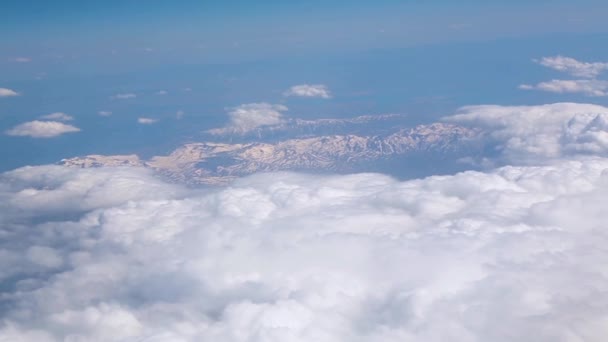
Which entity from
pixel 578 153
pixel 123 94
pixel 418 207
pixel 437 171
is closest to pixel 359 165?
pixel 437 171

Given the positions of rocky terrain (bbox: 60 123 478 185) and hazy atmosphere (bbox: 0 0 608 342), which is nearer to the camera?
hazy atmosphere (bbox: 0 0 608 342)

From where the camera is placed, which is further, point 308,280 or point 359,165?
point 359,165

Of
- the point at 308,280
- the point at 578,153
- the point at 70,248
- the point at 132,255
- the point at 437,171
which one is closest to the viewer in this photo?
the point at 308,280

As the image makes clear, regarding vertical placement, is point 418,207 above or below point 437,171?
above

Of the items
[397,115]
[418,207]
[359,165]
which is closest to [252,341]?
[418,207]

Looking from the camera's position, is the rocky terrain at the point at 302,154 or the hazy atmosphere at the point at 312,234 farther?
the rocky terrain at the point at 302,154

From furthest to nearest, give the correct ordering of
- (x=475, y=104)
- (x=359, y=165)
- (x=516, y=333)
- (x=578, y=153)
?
(x=475, y=104) < (x=359, y=165) < (x=578, y=153) < (x=516, y=333)

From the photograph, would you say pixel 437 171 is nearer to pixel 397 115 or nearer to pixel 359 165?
pixel 359 165

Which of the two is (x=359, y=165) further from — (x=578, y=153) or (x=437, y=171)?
(x=578, y=153)

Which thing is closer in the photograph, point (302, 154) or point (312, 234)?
point (312, 234)
